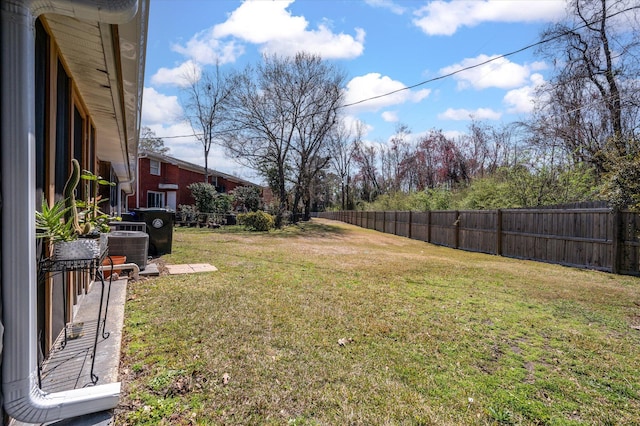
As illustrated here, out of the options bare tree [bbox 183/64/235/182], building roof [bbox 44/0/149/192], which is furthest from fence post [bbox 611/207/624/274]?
bare tree [bbox 183/64/235/182]

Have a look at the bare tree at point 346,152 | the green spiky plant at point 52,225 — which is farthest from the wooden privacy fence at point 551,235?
the bare tree at point 346,152

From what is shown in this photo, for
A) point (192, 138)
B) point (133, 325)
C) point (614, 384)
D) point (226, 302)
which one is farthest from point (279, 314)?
point (192, 138)

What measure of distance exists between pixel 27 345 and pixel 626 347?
515 cm

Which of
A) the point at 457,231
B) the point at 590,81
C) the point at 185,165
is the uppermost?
the point at 590,81

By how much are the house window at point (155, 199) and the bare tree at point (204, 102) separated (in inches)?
164

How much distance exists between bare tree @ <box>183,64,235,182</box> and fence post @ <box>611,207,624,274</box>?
25606 millimetres

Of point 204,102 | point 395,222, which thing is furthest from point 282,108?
point 395,222

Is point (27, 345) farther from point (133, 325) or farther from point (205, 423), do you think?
point (133, 325)

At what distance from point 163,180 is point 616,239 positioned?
29.4 meters

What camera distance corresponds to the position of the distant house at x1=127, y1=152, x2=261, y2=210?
27406mm

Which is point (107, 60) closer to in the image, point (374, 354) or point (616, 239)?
point (374, 354)

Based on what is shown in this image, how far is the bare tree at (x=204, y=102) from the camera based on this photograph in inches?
1115

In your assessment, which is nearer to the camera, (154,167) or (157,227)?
(157,227)

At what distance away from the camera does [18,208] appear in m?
1.60
